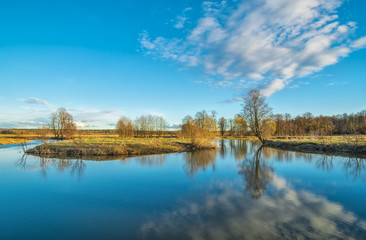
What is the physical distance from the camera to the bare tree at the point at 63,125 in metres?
41.7

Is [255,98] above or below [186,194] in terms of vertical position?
above

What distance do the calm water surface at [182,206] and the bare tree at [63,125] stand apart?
1336 inches

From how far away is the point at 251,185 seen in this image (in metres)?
8.90

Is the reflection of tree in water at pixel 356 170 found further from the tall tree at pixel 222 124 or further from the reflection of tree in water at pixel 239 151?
the tall tree at pixel 222 124

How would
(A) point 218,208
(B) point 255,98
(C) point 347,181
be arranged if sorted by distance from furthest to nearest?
(B) point 255,98 < (C) point 347,181 < (A) point 218,208

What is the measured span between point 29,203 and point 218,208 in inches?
274

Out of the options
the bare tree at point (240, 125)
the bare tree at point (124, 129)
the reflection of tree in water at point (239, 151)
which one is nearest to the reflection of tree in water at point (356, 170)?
the reflection of tree in water at point (239, 151)

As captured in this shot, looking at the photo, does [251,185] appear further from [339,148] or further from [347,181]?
[339,148]

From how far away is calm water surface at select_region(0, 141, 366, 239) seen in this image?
469 cm

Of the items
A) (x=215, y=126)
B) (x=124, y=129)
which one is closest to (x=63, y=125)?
(x=124, y=129)

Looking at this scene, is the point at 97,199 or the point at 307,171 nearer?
the point at 97,199

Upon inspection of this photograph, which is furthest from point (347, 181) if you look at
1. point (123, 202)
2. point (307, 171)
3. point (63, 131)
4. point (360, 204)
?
point (63, 131)

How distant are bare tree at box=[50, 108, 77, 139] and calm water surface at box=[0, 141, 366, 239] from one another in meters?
A: 33.9

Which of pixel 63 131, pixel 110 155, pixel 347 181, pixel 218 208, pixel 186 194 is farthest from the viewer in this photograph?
pixel 63 131
